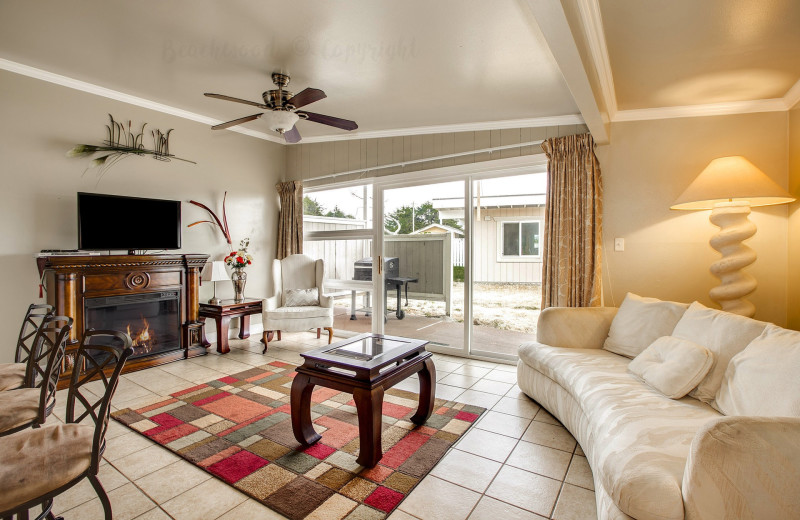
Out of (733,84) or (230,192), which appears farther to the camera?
(230,192)

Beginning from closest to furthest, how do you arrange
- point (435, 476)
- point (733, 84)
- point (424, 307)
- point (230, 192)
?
1. point (435, 476)
2. point (733, 84)
3. point (424, 307)
4. point (230, 192)

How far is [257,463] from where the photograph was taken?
215cm

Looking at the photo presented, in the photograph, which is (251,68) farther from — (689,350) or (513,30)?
(689,350)

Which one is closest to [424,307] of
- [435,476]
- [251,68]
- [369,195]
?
[369,195]

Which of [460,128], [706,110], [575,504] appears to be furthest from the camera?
[460,128]

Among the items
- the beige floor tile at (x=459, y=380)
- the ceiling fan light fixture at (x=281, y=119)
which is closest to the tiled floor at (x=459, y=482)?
the beige floor tile at (x=459, y=380)

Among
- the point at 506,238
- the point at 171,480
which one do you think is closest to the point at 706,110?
the point at 506,238

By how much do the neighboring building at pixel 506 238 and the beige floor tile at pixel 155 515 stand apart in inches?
131

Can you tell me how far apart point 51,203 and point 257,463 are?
128 inches

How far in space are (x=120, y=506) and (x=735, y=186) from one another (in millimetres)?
4086

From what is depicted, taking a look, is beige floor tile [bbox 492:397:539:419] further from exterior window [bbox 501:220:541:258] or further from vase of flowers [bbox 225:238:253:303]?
vase of flowers [bbox 225:238:253:303]

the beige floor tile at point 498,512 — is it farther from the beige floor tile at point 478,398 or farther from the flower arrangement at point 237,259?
the flower arrangement at point 237,259

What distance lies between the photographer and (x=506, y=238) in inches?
165

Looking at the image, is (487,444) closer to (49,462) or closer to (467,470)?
(467,470)
